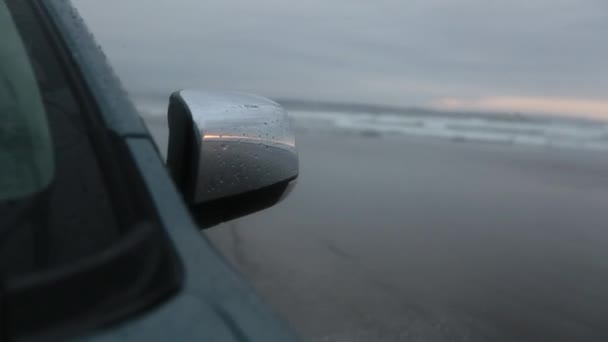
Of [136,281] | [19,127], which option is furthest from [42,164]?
[136,281]

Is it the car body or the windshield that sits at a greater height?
the windshield

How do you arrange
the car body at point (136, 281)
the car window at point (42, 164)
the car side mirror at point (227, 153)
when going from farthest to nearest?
the car side mirror at point (227, 153) → the car window at point (42, 164) → the car body at point (136, 281)

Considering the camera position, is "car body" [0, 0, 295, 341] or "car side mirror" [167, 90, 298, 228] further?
"car side mirror" [167, 90, 298, 228]

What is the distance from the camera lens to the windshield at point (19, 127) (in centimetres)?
104

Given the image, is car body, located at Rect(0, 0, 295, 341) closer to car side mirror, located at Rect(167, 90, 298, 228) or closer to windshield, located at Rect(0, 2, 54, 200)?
windshield, located at Rect(0, 2, 54, 200)

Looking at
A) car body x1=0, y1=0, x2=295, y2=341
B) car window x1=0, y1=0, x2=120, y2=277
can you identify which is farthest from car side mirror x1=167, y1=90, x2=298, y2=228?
car window x1=0, y1=0, x2=120, y2=277

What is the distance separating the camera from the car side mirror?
4.44ft

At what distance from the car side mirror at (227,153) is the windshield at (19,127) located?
349 millimetres

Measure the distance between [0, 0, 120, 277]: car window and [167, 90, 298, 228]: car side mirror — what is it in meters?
0.29

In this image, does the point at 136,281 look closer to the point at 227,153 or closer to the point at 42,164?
A: the point at 42,164

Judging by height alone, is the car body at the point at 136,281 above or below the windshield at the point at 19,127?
below

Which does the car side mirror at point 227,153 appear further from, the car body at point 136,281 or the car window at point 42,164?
the car window at point 42,164

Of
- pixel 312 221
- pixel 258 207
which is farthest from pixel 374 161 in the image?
pixel 258 207

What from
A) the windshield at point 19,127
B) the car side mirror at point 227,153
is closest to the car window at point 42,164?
the windshield at point 19,127
